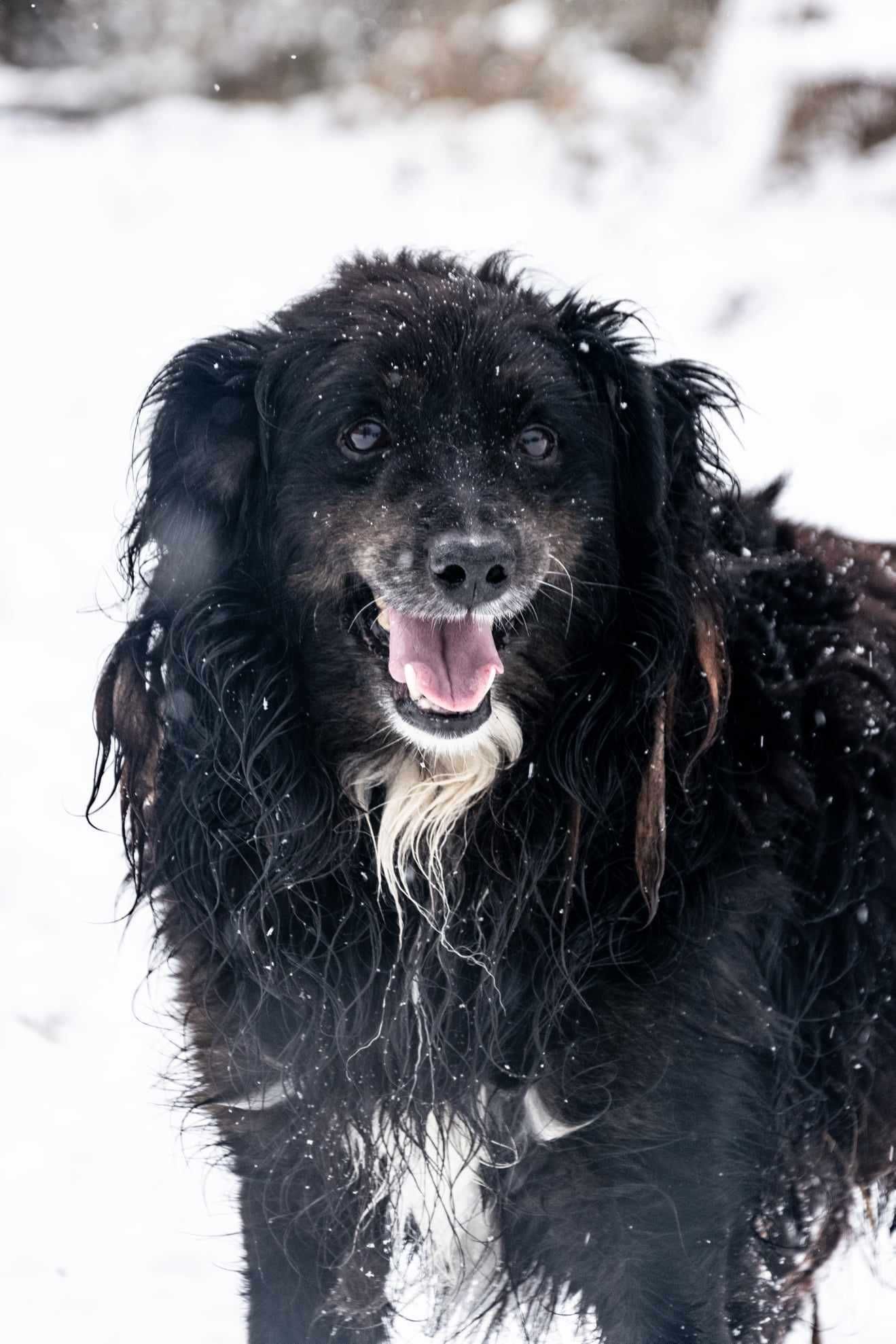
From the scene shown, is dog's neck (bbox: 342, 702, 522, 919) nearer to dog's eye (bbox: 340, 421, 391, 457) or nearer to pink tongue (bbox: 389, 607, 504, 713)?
pink tongue (bbox: 389, 607, 504, 713)

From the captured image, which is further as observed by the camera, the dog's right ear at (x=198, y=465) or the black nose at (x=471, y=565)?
the dog's right ear at (x=198, y=465)

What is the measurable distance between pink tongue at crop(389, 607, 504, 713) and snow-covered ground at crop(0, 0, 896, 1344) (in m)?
2.41

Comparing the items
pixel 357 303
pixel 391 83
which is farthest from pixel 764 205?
pixel 357 303

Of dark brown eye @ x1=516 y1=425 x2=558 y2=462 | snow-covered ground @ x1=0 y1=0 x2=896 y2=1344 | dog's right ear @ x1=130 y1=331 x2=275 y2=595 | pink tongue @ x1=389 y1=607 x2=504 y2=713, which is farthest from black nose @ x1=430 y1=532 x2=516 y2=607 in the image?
snow-covered ground @ x1=0 y1=0 x2=896 y2=1344

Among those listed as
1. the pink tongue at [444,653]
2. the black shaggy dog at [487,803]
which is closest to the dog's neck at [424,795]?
the black shaggy dog at [487,803]

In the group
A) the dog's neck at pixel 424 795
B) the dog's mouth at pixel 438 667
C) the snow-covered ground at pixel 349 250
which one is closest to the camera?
the dog's mouth at pixel 438 667

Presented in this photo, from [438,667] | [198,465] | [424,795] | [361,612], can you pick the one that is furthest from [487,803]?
[198,465]

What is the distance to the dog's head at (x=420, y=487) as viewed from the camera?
9.17 ft

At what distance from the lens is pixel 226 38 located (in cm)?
972

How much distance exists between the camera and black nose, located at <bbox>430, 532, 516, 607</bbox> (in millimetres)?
2656

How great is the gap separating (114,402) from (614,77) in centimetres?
388

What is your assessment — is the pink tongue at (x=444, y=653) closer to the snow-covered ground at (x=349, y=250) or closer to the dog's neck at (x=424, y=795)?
the dog's neck at (x=424, y=795)

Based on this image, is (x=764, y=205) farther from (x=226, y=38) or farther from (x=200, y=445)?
(x=200, y=445)

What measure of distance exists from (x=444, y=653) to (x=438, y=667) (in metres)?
0.03
